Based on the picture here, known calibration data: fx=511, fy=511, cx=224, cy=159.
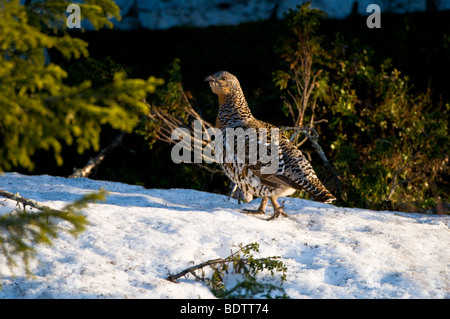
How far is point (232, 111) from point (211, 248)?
6.84 ft

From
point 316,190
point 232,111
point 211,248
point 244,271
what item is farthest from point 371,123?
point 244,271

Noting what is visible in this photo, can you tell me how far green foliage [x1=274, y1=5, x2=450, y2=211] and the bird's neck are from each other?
2.32 metres

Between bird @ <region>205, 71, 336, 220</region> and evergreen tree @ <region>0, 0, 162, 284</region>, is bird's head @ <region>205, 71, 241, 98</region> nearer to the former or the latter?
bird @ <region>205, 71, 336, 220</region>

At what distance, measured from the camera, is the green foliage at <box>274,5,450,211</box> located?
26.7 ft

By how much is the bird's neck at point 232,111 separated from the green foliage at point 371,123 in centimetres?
232

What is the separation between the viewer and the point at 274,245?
4.75 meters

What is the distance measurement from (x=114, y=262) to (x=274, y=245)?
4.90 ft

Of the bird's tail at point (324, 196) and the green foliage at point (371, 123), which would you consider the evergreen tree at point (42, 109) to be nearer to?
the bird's tail at point (324, 196)

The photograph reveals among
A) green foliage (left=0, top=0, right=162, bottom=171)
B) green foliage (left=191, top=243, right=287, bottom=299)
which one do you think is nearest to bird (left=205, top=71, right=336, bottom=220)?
green foliage (left=191, top=243, right=287, bottom=299)

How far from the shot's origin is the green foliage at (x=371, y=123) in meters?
8.14

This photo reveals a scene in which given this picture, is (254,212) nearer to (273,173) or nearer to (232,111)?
(273,173)

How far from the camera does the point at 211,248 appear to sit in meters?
4.55
